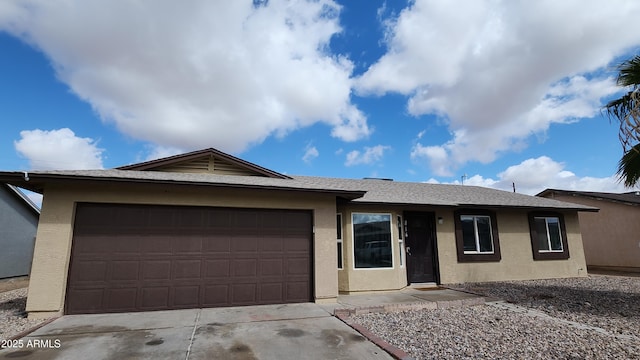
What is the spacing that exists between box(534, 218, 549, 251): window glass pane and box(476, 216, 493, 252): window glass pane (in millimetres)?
2153

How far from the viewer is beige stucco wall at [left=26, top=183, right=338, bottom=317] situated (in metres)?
6.69

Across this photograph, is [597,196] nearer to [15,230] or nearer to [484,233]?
[484,233]

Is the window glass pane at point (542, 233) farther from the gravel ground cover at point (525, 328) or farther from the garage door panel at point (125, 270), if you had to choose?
the garage door panel at point (125, 270)

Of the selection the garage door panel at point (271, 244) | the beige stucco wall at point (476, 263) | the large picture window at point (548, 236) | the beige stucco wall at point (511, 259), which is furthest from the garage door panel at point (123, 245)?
the large picture window at point (548, 236)

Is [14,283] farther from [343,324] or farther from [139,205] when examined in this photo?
[343,324]

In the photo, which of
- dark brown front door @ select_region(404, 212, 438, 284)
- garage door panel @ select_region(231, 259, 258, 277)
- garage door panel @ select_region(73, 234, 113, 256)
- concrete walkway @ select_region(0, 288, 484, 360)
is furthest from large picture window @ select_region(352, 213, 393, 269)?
garage door panel @ select_region(73, 234, 113, 256)

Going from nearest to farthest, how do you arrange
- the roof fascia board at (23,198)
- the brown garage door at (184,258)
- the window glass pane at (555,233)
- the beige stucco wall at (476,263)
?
the brown garage door at (184,258), the beige stucco wall at (476,263), the window glass pane at (555,233), the roof fascia board at (23,198)

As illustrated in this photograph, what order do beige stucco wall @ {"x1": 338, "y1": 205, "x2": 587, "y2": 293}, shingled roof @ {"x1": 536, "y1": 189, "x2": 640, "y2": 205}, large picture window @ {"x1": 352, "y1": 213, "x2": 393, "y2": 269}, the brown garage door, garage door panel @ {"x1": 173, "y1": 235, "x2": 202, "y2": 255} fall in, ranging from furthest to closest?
shingled roof @ {"x1": 536, "y1": 189, "x2": 640, "y2": 205}
large picture window @ {"x1": 352, "y1": 213, "x2": 393, "y2": 269}
beige stucco wall @ {"x1": 338, "y1": 205, "x2": 587, "y2": 293}
garage door panel @ {"x1": 173, "y1": 235, "x2": 202, "y2": 255}
the brown garage door

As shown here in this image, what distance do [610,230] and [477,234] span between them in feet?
30.5

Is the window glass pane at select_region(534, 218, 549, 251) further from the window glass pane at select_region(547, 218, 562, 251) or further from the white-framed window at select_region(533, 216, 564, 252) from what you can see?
the window glass pane at select_region(547, 218, 562, 251)

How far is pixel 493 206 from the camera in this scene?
37.4 feet

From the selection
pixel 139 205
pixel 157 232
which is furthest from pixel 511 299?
pixel 139 205

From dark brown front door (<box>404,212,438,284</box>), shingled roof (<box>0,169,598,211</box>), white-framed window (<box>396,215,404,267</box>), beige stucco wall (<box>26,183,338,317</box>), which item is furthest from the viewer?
dark brown front door (<box>404,212,438,284</box>)

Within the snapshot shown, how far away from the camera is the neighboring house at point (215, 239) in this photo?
6.98 metres
